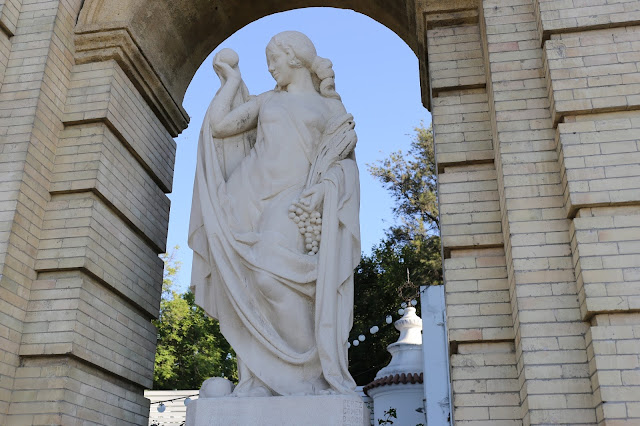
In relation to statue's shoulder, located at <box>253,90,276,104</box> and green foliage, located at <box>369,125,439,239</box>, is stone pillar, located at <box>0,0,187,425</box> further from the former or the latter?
green foliage, located at <box>369,125,439,239</box>

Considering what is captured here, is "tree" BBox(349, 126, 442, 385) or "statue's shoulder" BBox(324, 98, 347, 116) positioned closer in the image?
"statue's shoulder" BBox(324, 98, 347, 116)

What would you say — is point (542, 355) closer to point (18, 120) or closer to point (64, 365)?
point (64, 365)

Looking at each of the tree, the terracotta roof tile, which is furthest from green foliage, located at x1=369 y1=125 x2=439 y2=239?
the terracotta roof tile

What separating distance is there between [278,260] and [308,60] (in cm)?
212

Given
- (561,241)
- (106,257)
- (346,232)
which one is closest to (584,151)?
(561,241)

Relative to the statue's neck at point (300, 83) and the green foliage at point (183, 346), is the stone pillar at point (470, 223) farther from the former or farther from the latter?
the green foliage at point (183, 346)

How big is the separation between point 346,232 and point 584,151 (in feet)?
6.69

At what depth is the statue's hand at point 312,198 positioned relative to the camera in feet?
19.7

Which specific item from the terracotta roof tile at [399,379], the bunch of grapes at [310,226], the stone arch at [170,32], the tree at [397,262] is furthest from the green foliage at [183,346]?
the bunch of grapes at [310,226]

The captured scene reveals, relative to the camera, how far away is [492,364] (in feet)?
17.0

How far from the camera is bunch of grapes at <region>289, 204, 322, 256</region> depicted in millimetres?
5949

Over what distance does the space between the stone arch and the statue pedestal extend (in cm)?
368

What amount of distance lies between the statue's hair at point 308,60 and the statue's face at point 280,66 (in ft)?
0.14

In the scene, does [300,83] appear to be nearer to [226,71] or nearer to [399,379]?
[226,71]
